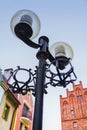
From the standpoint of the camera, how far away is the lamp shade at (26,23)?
2.57m

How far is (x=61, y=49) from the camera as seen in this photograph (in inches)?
117

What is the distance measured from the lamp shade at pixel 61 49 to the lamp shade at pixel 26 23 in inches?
20.0

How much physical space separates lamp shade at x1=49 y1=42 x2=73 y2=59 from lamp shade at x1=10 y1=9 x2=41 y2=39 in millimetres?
508

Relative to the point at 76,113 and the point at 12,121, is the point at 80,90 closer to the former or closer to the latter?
the point at 76,113

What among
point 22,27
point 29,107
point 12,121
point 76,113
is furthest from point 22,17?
point 76,113

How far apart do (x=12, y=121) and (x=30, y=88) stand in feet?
35.2

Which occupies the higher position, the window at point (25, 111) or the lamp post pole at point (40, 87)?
the window at point (25, 111)

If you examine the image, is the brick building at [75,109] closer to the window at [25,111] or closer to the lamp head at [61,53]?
the window at [25,111]

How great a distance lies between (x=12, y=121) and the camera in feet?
40.7

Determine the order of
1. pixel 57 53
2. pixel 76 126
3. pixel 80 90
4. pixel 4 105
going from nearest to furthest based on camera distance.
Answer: pixel 57 53, pixel 4 105, pixel 76 126, pixel 80 90

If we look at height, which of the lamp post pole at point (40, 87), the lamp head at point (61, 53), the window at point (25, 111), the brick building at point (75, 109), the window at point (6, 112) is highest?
the brick building at point (75, 109)

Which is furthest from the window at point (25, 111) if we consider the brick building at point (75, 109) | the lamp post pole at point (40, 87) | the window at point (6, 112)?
the brick building at point (75, 109)

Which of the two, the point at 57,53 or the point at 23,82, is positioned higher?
the point at 57,53

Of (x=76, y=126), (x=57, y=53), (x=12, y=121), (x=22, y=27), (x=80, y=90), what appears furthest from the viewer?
(x=80, y=90)
